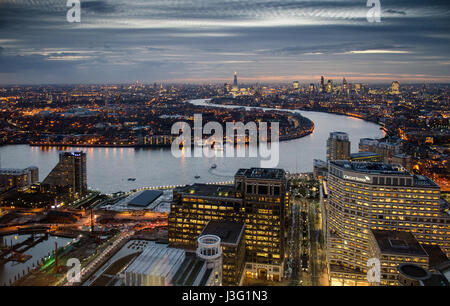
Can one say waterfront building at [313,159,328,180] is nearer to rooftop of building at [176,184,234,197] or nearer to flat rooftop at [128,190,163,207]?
flat rooftop at [128,190,163,207]

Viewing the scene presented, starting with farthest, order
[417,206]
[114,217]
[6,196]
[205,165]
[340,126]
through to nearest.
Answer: [340,126]
[205,165]
[6,196]
[114,217]
[417,206]

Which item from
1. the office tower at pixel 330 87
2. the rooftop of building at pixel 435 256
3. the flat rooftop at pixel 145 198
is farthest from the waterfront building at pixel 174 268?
the office tower at pixel 330 87

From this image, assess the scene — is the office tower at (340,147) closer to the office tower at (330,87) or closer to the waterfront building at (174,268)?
the waterfront building at (174,268)

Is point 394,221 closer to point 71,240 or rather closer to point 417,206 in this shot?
point 417,206

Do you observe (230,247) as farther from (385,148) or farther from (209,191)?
(385,148)

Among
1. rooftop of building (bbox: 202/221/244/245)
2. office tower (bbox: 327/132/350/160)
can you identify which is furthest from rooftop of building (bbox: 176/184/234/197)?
office tower (bbox: 327/132/350/160)
